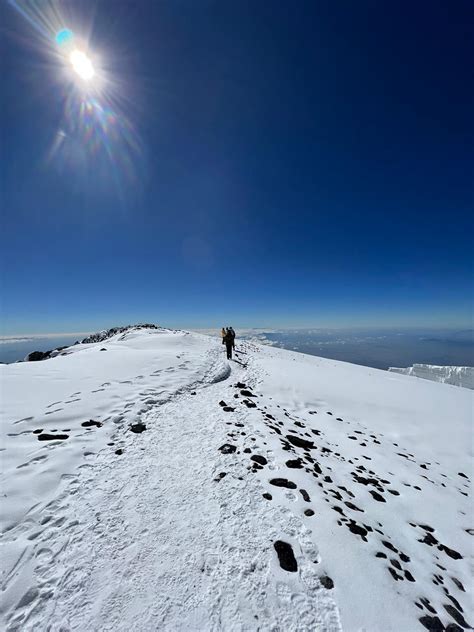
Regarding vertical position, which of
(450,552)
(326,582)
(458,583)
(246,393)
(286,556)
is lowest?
(450,552)

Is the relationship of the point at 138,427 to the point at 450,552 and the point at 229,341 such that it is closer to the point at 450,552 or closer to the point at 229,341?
the point at 450,552

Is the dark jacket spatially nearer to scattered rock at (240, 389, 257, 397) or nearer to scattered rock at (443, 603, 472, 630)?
scattered rock at (240, 389, 257, 397)

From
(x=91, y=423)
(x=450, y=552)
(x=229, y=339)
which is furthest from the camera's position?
(x=229, y=339)

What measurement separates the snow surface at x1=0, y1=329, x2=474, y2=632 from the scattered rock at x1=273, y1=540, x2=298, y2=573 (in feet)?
0.28

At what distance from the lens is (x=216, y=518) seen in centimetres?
491

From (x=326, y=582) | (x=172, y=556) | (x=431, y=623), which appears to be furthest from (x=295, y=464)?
(x=172, y=556)

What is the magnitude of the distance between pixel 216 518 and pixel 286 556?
152cm

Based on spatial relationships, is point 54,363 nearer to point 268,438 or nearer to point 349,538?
point 268,438

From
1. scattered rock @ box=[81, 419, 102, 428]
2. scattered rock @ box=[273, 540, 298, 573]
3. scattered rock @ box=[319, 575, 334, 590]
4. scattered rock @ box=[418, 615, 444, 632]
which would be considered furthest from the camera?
scattered rock @ box=[81, 419, 102, 428]

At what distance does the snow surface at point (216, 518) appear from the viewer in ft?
11.4

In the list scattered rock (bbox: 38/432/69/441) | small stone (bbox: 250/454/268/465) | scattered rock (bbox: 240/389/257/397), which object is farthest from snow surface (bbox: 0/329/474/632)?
scattered rock (bbox: 240/389/257/397)

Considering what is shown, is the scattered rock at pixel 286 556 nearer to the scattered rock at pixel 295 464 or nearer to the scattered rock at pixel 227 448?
the scattered rock at pixel 295 464

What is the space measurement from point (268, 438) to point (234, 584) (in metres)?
A: 4.64

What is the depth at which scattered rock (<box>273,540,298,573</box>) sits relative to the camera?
3.98 metres
